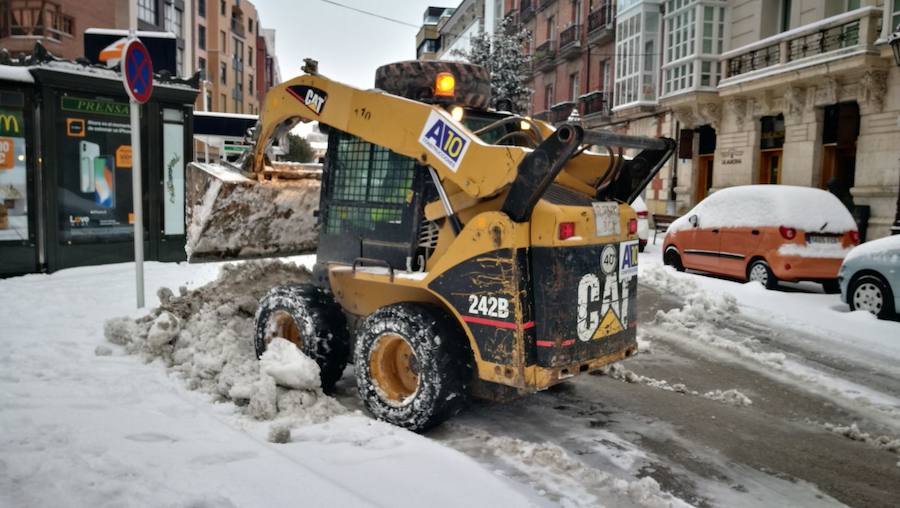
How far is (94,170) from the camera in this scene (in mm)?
10195

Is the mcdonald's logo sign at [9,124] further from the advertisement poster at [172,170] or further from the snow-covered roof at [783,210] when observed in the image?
the snow-covered roof at [783,210]

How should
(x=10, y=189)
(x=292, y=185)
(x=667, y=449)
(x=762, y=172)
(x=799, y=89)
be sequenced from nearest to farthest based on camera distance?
(x=667, y=449) < (x=292, y=185) < (x=10, y=189) < (x=799, y=89) < (x=762, y=172)

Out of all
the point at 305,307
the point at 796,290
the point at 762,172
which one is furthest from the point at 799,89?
the point at 305,307

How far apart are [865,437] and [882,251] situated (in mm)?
5081

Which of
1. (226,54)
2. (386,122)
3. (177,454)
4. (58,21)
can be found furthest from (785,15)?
(226,54)

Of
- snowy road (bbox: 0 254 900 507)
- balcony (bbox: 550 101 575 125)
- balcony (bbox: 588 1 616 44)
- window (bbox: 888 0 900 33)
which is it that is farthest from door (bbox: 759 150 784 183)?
snowy road (bbox: 0 254 900 507)

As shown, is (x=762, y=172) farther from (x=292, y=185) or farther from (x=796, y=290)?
(x=292, y=185)

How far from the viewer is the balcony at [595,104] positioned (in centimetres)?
2994

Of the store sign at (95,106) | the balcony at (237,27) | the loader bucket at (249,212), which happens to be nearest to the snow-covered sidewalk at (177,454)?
the loader bucket at (249,212)

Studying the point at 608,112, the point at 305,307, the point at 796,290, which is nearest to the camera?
the point at 305,307

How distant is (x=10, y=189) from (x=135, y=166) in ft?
10.6

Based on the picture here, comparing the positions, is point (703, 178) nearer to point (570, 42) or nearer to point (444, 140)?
point (570, 42)

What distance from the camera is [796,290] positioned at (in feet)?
37.2

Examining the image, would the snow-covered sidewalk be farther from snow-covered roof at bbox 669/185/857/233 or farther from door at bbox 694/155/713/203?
door at bbox 694/155/713/203
